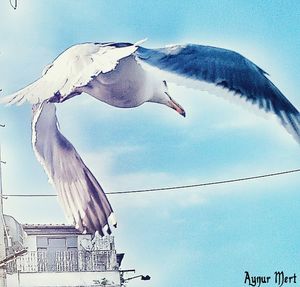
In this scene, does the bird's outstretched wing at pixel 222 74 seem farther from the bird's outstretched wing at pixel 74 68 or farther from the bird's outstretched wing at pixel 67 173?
the bird's outstretched wing at pixel 67 173

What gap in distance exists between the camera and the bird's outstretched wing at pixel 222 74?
3568mm

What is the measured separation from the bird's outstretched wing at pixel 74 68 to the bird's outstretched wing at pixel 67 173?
0.06 m

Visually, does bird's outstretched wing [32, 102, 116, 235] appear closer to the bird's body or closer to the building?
the building

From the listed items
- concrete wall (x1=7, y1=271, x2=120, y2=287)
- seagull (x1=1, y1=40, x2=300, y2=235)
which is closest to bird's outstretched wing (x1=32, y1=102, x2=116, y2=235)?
seagull (x1=1, y1=40, x2=300, y2=235)

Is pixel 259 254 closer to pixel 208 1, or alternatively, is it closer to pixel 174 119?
pixel 174 119

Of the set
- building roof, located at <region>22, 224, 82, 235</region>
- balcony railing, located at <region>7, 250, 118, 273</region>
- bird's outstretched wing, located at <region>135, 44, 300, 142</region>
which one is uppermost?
bird's outstretched wing, located at <region>135, 44, 300, 142</region>

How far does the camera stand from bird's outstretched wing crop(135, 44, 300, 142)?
3.57 metres

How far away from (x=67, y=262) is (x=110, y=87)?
25.5 inches

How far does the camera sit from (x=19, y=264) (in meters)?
3.56

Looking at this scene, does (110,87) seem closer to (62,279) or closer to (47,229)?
(47,229)

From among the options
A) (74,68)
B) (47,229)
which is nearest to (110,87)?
(74,68)

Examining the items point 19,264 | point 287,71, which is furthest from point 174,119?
point 19,264

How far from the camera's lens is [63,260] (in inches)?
140

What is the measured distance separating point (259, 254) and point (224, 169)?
32 centimetres
